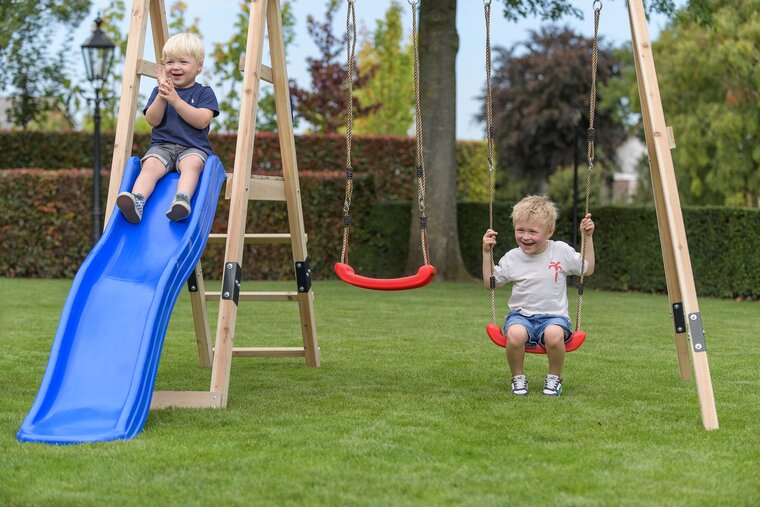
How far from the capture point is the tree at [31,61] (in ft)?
97.1

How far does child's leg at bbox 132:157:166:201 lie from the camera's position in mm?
6629

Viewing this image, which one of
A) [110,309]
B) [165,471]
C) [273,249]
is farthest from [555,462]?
[273,249]

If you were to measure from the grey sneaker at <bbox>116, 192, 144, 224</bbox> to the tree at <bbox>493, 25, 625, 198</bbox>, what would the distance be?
36.6 m

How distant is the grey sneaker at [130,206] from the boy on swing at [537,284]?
1.99 meters

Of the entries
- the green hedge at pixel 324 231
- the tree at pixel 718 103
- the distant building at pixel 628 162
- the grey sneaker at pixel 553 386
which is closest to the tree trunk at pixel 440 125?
the green hedge at pixel 324 231

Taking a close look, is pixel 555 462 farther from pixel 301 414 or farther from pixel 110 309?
pixel 110 309

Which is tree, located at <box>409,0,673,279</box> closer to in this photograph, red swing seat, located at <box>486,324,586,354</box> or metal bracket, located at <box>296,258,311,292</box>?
metal bracket, located at <box>296,258,311,292</box>

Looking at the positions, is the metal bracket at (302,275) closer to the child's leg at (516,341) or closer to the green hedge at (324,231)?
the child's leg at (516,341)

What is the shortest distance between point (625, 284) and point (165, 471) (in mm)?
14473

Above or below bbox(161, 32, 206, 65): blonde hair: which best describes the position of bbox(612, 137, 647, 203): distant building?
above

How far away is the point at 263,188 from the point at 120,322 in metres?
1.40

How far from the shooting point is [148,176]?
21.9ft

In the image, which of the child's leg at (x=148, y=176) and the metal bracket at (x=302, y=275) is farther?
the metal bracket at (x=302, y=275)

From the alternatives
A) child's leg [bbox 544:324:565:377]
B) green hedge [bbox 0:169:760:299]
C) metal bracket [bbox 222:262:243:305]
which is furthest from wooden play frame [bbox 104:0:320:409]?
green hedge [bbox 0:169:760:299]
